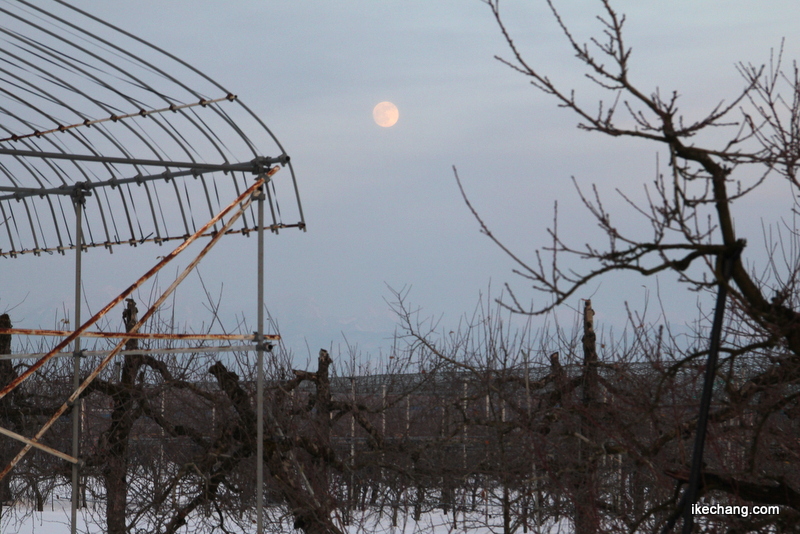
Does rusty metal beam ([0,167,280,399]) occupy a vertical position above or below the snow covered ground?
above

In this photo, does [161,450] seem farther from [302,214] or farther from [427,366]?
[302,214]

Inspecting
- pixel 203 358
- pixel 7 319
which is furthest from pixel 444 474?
pixel 7 319

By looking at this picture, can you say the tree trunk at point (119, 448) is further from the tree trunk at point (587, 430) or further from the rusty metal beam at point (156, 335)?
the tree trunk at point (587, 430)

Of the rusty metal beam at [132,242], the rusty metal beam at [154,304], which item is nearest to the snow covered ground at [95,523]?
the rusty metal beam at [132,242]

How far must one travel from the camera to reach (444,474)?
10.8 m

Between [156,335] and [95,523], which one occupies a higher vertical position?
[156,335]

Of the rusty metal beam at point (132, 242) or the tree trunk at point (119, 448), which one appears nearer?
the rusty metal beam at point (132, 242)

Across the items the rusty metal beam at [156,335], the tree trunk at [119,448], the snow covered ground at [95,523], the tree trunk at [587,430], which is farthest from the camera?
the snow covered ground at [95,523]

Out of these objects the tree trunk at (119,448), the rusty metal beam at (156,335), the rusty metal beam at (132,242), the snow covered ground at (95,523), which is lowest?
the snow covered ground at (95,523)

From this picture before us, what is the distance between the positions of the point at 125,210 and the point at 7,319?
6771mm

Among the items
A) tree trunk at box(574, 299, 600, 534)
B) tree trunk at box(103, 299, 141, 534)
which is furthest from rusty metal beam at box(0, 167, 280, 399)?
tree trunk at box(103, 299, 141, 534)

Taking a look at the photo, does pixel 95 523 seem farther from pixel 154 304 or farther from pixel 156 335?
pixel 154 304

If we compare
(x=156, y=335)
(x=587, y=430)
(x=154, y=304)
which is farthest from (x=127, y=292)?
(x=587, y=430)

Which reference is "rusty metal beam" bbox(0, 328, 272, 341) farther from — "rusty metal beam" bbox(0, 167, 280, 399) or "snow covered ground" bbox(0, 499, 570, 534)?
"snow covered ground" bbox(0, 499, 570, 534)
